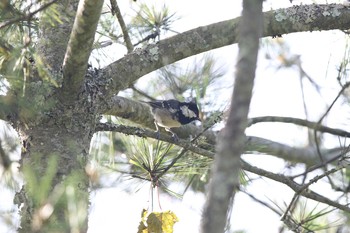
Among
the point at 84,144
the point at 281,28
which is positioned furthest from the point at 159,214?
the point at 281,28

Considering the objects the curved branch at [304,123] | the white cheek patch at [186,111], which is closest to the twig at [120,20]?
the curved branch at [304,123]

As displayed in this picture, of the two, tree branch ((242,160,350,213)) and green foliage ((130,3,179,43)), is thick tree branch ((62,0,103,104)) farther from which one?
green foliage ((130,3,179,43))

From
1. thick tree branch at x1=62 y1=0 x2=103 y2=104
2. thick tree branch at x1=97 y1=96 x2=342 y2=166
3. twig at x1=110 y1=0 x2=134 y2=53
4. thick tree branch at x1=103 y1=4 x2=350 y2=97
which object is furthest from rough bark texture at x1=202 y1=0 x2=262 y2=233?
twig at x1=110 y1=0 x2=134 y2=53

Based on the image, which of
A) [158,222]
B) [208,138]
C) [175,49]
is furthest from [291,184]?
[208,138]

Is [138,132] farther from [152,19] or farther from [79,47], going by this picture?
[152,19]

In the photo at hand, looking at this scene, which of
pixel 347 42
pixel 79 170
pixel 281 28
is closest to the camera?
pixel 79 170

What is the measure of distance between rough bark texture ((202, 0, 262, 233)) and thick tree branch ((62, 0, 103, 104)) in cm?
122

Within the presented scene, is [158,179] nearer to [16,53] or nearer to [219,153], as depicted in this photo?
[16,53]

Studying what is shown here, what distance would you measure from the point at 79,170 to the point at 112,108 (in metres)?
0.78

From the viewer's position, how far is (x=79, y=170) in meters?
2.23

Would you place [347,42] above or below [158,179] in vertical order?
above

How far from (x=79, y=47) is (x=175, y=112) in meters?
2.52

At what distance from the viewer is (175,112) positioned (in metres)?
→ 4.68

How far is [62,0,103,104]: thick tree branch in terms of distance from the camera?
209 cm
